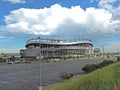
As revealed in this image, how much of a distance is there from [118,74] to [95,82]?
106 cm

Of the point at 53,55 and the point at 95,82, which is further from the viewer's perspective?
the point at 53,55

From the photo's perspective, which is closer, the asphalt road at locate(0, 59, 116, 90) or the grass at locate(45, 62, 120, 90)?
the grass at locate(45, 62, 120, 90)

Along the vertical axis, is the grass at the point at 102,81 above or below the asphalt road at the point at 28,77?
above

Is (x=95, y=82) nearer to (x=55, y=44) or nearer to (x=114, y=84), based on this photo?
(x=114, y=84)

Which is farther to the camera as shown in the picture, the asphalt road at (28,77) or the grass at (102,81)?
the asphalt road at (28,77)

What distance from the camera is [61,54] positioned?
602ft

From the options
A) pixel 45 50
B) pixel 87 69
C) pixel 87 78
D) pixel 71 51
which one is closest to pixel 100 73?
pixel 87 78

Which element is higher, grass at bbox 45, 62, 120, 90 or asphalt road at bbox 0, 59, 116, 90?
grass at bbox 45, 62, 120, 90

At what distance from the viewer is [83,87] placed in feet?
38.1

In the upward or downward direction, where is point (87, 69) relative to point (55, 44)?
downward

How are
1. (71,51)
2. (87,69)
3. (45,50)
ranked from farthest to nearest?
(71,51)
(45,50)
(87,69)

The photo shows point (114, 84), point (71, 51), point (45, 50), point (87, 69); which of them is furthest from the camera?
point (71, 51)

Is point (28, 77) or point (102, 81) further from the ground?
point (102, 81)

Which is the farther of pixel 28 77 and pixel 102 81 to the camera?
pixel 28 77
